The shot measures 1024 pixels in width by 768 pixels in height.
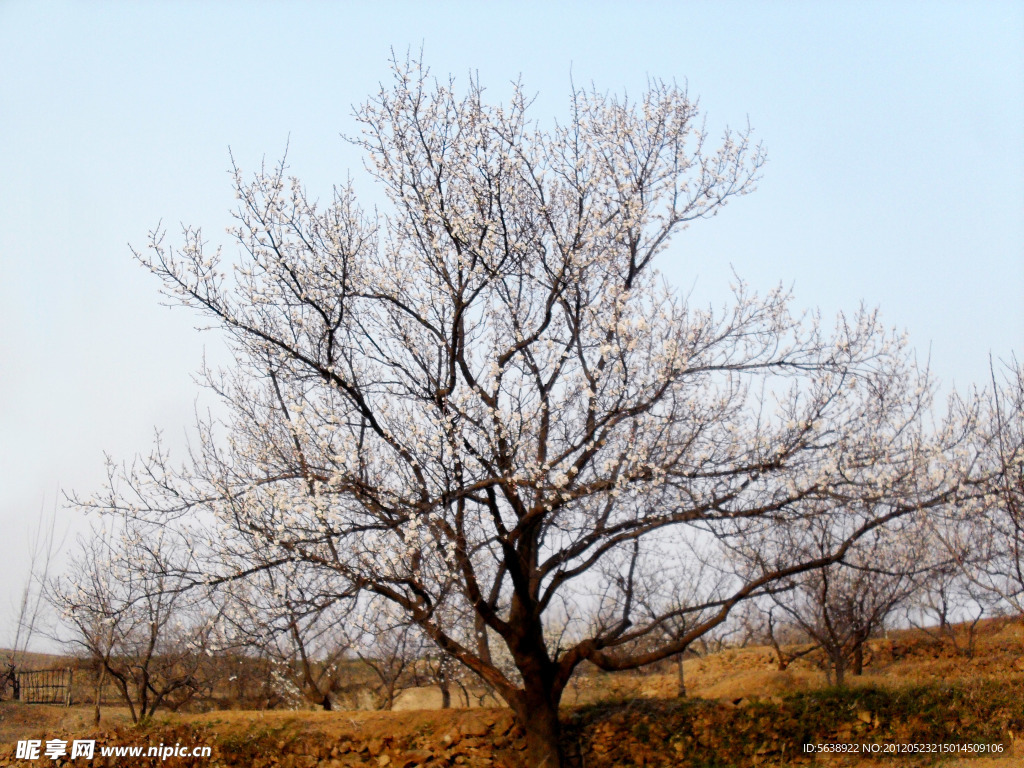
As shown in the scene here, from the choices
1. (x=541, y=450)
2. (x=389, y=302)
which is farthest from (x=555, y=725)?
(x=389, y=302)

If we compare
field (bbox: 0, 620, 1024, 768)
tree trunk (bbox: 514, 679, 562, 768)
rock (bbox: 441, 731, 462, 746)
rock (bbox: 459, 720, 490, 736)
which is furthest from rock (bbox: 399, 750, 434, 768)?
tree trunk (bbox: 514, 679, 562, 768)

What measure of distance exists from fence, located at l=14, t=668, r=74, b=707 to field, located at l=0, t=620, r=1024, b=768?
13.3 metres

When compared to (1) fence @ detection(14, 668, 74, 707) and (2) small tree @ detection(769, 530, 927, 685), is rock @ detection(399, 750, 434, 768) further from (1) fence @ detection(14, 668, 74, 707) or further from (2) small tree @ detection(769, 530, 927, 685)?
(1) fence @ detection(14, 668, 74, 707)

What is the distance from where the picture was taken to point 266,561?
333 inches

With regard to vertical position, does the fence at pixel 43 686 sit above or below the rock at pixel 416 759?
above

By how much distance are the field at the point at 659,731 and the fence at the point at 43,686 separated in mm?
13343

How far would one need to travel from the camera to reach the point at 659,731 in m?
10.4

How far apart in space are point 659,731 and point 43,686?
2073 centimetres

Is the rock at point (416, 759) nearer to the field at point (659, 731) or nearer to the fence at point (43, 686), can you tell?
the field at point (659, 731)

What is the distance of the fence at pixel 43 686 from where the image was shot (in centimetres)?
2278

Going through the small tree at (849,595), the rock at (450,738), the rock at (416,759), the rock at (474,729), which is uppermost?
the small tree at (849,595)

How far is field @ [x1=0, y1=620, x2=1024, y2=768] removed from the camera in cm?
1005

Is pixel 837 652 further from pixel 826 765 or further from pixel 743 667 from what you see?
pixel 743 667

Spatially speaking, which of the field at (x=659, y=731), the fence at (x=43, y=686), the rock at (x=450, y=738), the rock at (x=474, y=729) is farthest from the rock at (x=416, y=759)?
the fence at (x=43, y=686)
